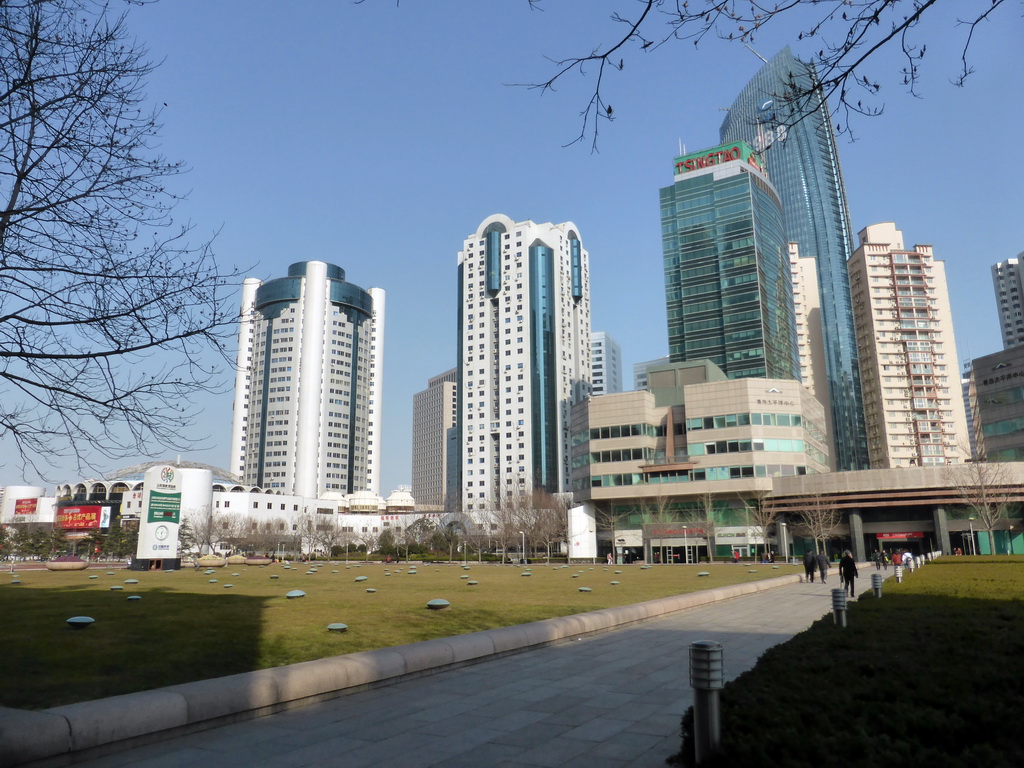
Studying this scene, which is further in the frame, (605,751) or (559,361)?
(559,361)

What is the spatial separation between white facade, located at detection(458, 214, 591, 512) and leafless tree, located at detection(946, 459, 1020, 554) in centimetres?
8201

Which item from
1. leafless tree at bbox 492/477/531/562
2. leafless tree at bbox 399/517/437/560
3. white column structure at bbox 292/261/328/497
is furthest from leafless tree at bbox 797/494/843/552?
white column structure at bbox 292/261/328/497

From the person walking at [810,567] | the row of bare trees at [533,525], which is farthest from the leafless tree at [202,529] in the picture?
the person walking at [810,567]

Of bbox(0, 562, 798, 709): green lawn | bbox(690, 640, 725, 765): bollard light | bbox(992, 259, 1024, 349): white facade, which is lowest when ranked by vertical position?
bbox(0, 562, 798, 709): green lawn

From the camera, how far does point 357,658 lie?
9398 millimetres

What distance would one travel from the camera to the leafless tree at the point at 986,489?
219ft

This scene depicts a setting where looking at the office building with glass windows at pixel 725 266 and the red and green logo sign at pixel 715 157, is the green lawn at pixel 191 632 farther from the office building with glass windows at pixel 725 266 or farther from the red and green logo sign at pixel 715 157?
the red and green logo sign at pixel 715 157

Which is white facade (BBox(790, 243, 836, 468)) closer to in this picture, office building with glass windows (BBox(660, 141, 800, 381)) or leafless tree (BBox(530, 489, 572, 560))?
office building with glass windows (BBox(660, 141, 800, 381))

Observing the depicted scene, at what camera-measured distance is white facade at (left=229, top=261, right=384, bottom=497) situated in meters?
164

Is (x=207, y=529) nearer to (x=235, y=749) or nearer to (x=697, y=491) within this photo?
(x=697, y=491)

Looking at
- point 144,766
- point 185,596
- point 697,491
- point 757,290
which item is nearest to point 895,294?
point 757,290

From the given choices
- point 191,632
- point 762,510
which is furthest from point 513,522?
point 191,632

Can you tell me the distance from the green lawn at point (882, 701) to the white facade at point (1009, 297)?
223 m

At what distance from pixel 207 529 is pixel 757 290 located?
94.6 m
